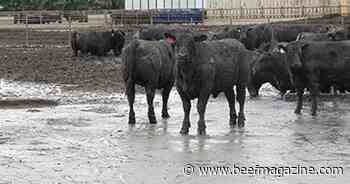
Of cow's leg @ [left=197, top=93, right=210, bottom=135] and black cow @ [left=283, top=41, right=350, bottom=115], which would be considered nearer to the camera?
cow's leg @ [left=197, top=93, right=210, bottom=135]

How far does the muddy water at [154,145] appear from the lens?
9391mm

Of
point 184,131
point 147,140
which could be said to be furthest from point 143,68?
point 147,140

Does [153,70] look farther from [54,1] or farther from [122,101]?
[54,1]

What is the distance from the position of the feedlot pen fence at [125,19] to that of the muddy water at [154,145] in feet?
68.3

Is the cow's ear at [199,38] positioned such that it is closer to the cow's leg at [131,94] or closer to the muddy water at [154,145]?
the muddy water at [154,145]

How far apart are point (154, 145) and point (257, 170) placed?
244 cm

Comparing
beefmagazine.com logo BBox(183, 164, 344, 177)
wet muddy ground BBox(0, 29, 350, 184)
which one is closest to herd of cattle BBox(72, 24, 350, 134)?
wet muddy ground BBox(0, 29, 350, 184)

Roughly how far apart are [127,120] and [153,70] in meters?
1.24

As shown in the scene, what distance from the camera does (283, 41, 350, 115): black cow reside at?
15.3m

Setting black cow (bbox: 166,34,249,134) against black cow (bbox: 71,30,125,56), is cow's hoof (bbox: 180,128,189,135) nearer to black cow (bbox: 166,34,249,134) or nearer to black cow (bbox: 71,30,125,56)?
black cow (bbox: 166,34,249,134)

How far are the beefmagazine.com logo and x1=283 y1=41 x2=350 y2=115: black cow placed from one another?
5.65m

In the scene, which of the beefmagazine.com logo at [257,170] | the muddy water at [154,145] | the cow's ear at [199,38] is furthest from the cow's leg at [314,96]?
the beefmagazine.com logo at [257,170]

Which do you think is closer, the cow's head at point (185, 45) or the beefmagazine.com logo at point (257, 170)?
the beefmagazine.com logo at point (257, 170)

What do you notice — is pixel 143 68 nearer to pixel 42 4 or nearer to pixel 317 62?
pixel 317 62
